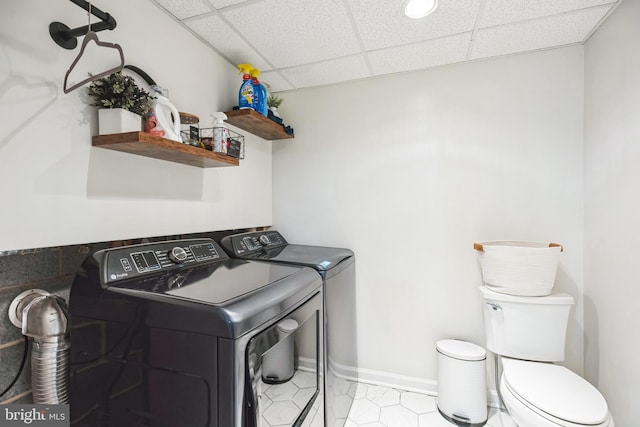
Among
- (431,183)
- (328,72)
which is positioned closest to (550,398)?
(431,183)

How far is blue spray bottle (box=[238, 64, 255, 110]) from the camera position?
6.10ft

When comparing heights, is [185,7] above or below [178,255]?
above

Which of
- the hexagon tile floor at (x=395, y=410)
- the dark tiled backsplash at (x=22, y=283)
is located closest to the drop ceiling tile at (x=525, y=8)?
the dark tiled backsplash at (x=22, y=283)

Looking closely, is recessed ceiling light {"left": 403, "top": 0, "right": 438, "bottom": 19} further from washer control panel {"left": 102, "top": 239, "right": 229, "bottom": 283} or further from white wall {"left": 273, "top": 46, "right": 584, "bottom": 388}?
washer control panel {"left": 102, "top": 239, "right": 229, "bottom": 283}

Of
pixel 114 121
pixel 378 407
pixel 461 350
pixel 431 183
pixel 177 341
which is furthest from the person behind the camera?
pixel 431 183

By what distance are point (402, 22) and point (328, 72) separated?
678mm

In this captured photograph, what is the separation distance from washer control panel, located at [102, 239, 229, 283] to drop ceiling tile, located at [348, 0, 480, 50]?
56.4 inches

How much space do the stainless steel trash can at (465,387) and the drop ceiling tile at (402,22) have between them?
6.27ft

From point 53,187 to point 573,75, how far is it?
2.74m

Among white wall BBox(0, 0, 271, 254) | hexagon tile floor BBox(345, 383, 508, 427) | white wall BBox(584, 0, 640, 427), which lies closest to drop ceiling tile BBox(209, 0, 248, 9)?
white wall BBox(0, 0, 271, 254)

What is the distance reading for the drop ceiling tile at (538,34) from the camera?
1538 millimetres

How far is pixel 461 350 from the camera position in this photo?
1.84 m

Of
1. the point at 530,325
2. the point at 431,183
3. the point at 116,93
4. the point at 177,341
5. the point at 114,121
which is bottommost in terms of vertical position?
the point at 530,325

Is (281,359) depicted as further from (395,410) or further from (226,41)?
(226,41)
